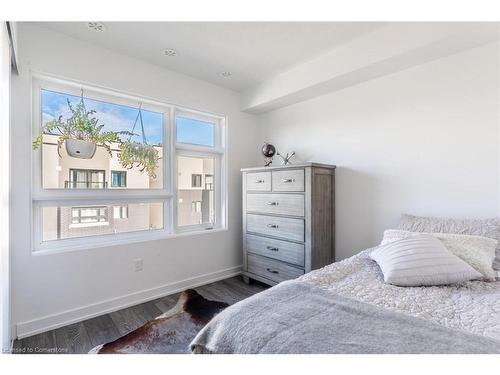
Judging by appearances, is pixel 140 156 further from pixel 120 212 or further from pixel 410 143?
pixel 410 143

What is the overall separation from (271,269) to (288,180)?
1024 mm

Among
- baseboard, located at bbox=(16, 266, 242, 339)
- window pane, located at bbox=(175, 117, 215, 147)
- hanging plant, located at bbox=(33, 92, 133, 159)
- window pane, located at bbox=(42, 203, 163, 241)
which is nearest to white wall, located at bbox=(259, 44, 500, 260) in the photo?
window pane, located at bbox=(175, 117, 215, 147)

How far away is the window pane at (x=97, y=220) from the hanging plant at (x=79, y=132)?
20.3 inches

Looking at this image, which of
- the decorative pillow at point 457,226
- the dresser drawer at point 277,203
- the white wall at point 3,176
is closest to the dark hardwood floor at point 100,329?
the white wall at point 3,176

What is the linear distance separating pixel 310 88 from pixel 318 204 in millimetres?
1245

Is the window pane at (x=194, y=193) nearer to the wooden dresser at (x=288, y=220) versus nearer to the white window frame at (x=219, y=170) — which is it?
the white window frame at (x=219, y=170)

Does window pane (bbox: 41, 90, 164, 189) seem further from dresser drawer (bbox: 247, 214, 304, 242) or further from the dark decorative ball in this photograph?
the dark decorative ball

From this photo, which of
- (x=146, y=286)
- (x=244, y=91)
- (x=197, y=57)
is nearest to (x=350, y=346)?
(x=146, y=286)

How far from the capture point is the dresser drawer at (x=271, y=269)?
257 centimetres

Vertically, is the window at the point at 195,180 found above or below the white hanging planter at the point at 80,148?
below

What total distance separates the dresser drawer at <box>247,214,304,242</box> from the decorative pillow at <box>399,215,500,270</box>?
90 centimetres

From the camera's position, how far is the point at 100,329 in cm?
203

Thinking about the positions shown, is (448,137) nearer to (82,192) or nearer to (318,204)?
(318,204)

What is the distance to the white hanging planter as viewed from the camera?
2.15 m
